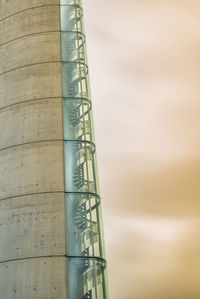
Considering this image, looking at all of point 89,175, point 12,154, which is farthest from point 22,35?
point 89,175

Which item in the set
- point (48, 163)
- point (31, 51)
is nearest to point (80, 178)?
point (48, 163)

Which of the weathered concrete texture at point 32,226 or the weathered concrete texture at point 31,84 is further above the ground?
the weathered concrete texture at point 31,84

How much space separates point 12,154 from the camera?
1347 centimetres

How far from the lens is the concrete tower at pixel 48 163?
1110 centimetres

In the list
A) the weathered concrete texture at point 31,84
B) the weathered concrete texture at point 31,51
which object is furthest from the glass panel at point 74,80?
the weathered concrete texture at point 31,51

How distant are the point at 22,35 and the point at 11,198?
8.24 meters

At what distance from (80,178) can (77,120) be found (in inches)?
98.2

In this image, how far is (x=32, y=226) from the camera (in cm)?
1181

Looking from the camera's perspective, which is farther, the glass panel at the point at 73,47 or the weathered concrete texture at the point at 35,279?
the glass panel at the point at 73,47

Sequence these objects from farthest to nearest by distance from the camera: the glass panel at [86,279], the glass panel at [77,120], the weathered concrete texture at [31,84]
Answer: the weathered concrete texture at [31,84], the glass panel at [77,120], the glass panel at [86,279]

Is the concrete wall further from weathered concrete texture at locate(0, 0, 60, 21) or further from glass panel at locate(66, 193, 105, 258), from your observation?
glass panel at locate(66, 193, 105, 258)

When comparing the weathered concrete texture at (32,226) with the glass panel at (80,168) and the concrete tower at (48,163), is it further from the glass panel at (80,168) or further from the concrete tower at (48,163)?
the glass panel at (80,168)

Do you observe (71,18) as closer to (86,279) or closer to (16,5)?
(16,5)

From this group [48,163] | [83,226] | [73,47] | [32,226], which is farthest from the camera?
[73,47]
